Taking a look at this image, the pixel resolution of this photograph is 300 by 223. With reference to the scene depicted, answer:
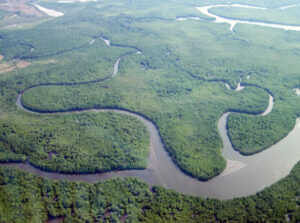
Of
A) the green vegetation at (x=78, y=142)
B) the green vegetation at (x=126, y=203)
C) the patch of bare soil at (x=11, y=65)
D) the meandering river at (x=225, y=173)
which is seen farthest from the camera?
the patch of bare soil at (x=11, y=65)

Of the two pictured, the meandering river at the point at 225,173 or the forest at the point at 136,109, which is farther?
the meandering river at the point at 225,173

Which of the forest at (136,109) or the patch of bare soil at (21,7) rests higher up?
the patch of bare soil at (21,7)

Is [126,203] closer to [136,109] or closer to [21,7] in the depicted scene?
[136,109]

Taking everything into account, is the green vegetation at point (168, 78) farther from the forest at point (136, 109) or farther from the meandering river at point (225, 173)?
the meandering river at point (225, 173)

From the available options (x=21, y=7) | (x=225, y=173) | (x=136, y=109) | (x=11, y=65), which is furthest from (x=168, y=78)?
(x=21, y=7)

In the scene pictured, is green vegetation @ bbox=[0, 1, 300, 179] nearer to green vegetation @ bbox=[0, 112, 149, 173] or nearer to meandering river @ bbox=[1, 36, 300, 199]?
green vegetation @ bbox=[0, 112, 149, 173]

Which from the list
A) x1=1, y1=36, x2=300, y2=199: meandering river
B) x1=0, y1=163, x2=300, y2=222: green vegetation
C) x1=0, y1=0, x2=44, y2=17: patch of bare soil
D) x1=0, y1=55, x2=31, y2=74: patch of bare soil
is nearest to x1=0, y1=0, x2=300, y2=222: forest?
x1=0, y1=163, x2=300, y2=222: green vegetation

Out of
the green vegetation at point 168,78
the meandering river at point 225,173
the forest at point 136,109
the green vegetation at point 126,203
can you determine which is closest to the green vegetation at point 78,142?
the forest at point 136,109
